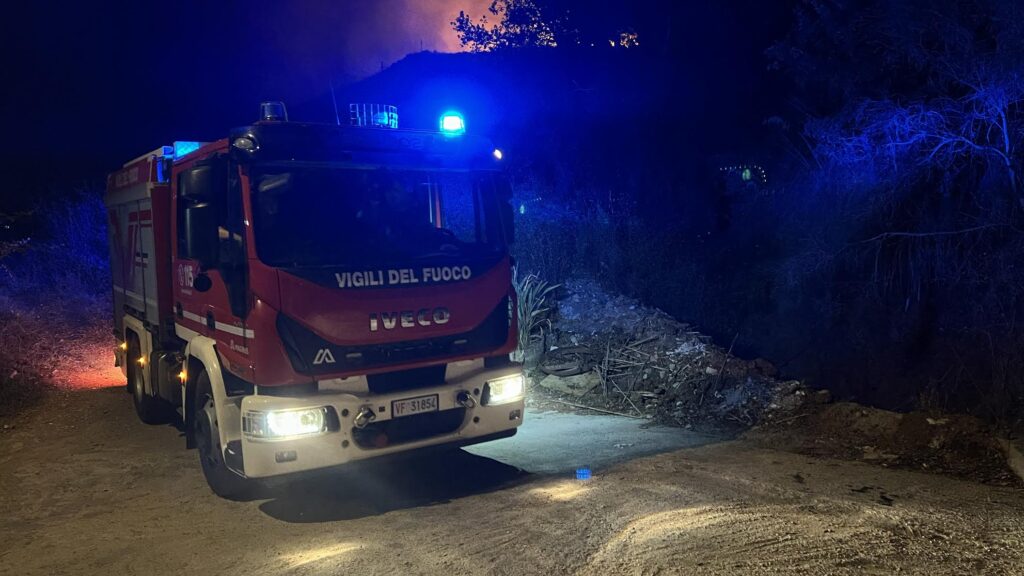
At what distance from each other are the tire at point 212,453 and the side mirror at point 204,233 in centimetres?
98

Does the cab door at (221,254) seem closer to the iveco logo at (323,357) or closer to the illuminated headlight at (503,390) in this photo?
the iveco logo at (323,357)

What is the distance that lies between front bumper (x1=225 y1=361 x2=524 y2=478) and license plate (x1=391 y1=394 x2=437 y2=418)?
3 cm

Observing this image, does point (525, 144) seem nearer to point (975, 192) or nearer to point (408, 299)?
point (975, 192)

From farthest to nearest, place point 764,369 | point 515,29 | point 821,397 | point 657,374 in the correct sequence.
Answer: point 515,29, point 657,374, point 764,369, point 821,397

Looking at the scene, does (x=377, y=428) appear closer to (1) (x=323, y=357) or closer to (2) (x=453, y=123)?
(1) (x=323, y=357)

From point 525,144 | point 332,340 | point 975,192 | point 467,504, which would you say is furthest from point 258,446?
point 525,144

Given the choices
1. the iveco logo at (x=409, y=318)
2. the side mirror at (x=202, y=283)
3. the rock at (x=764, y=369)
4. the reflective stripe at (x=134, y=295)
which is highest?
the side mirror at (x=202, y=283)

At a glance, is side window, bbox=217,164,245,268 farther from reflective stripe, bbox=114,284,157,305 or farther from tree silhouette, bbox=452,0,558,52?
tree silhouette, bbox=452,0,558,52

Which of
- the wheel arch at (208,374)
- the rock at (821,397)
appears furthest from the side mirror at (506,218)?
the rock at (821,397)

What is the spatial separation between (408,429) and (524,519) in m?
1.05

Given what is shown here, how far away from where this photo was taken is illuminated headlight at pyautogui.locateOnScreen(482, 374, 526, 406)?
5.80 meters

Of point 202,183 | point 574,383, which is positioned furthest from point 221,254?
point 574,383

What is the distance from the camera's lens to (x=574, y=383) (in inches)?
374

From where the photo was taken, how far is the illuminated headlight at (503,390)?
580 cm
